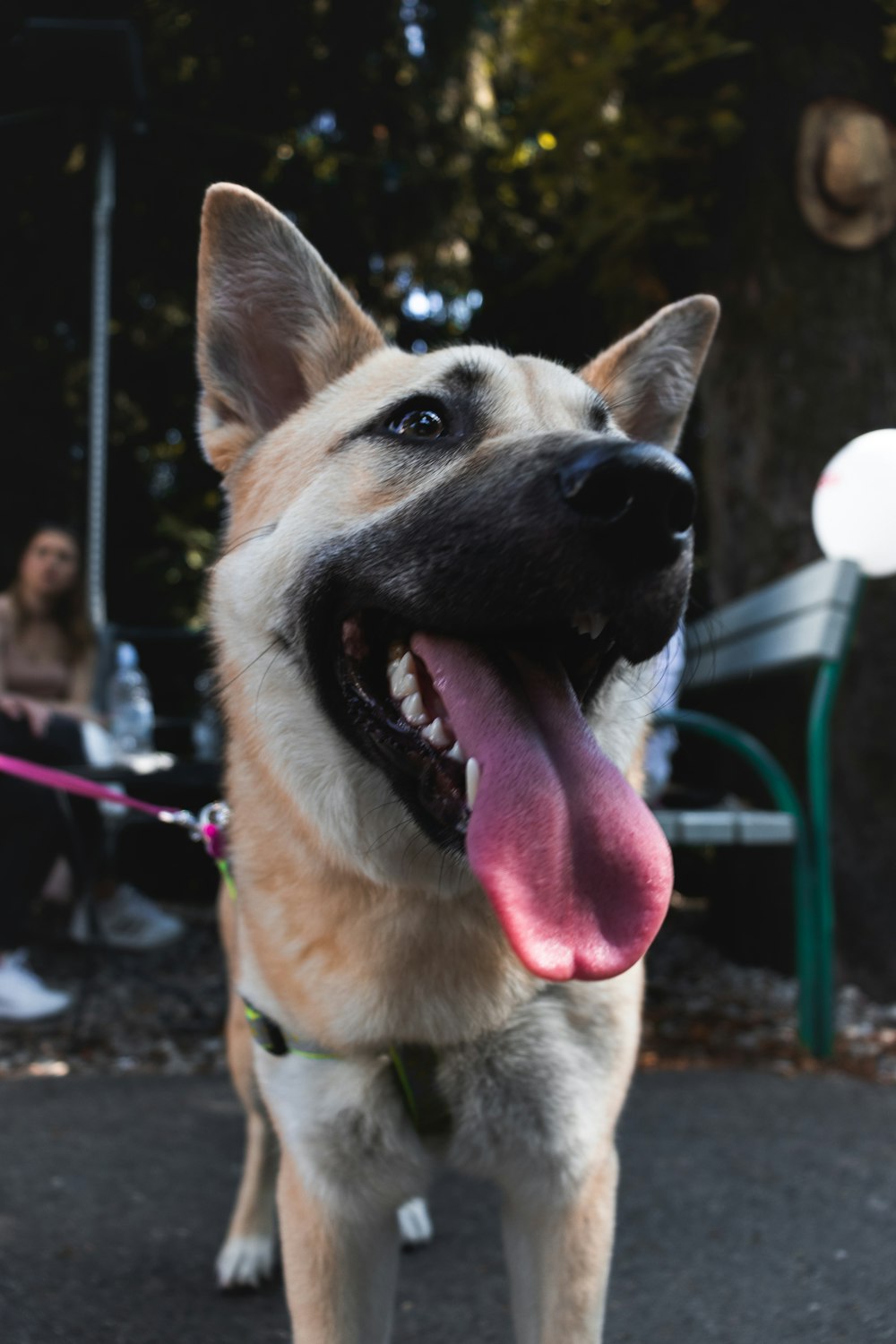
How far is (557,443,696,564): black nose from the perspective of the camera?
121 centimetres

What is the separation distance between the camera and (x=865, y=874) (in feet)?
13.5

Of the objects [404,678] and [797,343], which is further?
[797,343]

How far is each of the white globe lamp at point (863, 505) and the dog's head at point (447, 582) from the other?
4.70 feet

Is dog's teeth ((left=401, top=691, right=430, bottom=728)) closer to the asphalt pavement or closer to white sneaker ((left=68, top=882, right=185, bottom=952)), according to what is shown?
the asphalt pavement

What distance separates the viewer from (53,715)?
14.4 feet

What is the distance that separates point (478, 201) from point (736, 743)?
5.40 metres

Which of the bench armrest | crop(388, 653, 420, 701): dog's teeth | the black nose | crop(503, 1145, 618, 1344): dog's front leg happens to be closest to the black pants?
the bench armrest

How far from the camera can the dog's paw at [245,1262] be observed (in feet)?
7.40

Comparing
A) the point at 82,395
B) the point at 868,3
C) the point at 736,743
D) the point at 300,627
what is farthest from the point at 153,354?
the point at 300,627

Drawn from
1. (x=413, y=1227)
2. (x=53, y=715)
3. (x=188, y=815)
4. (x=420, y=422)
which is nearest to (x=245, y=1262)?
(x=413, y=1227)

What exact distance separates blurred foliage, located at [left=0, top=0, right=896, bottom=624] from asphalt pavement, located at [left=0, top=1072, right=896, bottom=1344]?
437cm

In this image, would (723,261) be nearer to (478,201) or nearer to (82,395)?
(478,201)

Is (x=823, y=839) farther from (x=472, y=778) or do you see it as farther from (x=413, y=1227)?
(x=472, y=778)

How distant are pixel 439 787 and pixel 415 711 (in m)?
0.11
